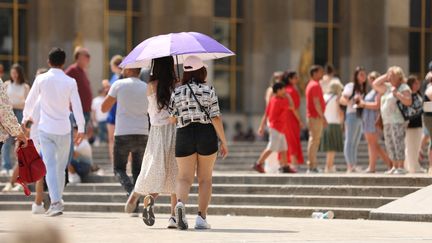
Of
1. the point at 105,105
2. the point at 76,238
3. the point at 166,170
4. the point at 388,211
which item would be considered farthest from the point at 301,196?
the point at 76,238

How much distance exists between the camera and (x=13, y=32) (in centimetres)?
3191

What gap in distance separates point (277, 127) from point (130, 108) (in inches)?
256

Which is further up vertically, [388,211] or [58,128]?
[58,128]

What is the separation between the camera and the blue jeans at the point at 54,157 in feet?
40.8

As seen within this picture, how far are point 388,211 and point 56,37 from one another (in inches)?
804

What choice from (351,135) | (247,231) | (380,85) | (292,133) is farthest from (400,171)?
(247,231)

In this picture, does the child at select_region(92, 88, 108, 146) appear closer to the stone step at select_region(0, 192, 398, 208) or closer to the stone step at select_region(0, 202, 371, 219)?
the stone step at select_region(0, 192, 398, 208)

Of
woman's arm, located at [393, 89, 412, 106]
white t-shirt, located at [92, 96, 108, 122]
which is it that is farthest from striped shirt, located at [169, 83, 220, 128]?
white t-shirt, located at [92, 96, 108, 122]

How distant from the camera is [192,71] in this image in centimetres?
986

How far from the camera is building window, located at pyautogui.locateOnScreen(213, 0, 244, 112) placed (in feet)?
116

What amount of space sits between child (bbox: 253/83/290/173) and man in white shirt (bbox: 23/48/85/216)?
6431 mm

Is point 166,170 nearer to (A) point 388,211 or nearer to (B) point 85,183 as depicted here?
(A) point 388,211

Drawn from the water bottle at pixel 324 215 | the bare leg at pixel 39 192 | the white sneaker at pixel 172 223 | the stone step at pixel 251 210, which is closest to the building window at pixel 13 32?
the stone step at pixel 251 210

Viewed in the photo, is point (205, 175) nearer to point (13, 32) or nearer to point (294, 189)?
point (294, 189)
